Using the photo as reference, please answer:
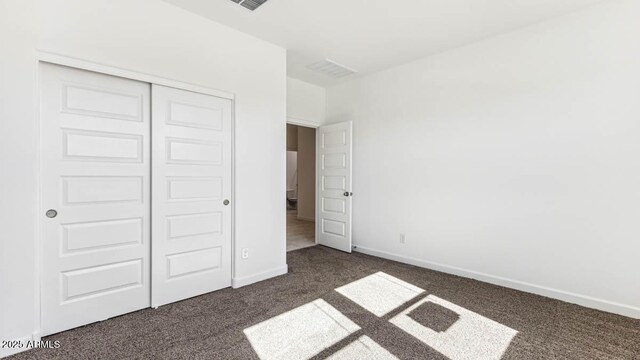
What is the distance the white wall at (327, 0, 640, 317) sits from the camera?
8.68 feet

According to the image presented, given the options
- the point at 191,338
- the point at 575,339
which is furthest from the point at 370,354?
the point at 575,339

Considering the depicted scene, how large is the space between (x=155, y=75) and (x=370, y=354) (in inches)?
119

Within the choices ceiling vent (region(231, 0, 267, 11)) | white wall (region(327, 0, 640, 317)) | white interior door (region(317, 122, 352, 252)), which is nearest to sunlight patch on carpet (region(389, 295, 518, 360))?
white wall (region(327, 0, 640, 317))

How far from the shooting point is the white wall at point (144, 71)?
2.03 meters

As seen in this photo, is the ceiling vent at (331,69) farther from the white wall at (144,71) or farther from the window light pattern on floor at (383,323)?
the window light pattern on floor at (383,323)

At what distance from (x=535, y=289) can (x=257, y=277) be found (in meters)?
3.10

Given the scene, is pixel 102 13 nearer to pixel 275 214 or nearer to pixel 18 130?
pixel 18 130

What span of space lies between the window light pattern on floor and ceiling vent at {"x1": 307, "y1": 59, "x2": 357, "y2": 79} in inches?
124

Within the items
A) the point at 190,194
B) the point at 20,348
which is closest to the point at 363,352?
the point at 190,194

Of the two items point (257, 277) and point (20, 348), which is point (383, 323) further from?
point (20, 348)

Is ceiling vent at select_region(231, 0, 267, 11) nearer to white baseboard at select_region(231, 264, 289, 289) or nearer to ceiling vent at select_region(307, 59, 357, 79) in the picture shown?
ceiling vent at select_region(307, 59, 357, 79)

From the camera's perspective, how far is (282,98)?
146 inches

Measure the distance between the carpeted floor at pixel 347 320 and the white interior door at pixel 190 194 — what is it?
0.81 ft

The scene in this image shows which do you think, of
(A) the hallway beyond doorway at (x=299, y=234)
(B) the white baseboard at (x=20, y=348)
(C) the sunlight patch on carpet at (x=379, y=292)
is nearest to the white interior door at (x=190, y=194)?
(B) the white baseboard at (x=20, y=348)
